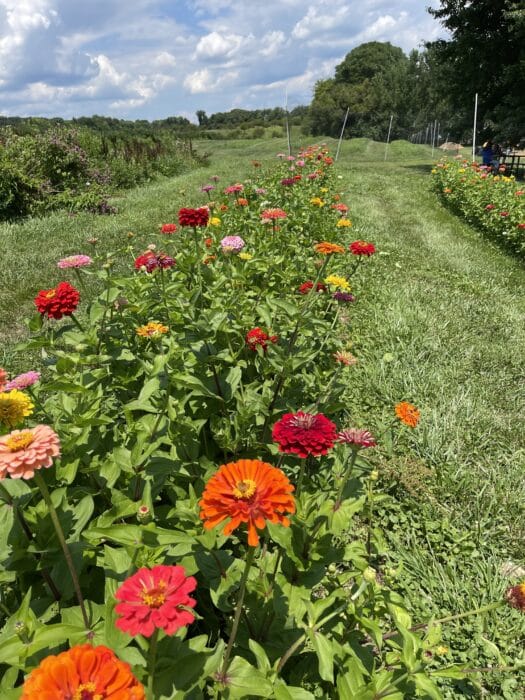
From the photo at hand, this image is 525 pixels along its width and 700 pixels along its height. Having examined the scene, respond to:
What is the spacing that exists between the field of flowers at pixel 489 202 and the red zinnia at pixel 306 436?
20.2 ft

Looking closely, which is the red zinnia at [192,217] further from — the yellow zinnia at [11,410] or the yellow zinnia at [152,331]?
the yellow zinnia at [11,410]

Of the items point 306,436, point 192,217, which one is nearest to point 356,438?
point 306,436

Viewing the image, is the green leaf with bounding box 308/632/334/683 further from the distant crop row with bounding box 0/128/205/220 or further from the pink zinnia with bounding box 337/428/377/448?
the distant crop row with bounding box 0/128/205/220

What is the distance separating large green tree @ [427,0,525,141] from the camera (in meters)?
13.9

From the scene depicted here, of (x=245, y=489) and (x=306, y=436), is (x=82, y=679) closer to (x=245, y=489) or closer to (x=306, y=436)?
(x=245, y=489)

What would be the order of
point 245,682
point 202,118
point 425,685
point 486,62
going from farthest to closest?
point 202,118 → point 486,62 → point 425,685 → point 245,682

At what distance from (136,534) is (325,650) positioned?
53cm

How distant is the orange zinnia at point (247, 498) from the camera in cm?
81

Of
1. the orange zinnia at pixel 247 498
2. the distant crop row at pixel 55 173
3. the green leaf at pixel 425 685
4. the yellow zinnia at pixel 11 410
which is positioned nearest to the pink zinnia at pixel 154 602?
the orange zinnia at pixel 247 498

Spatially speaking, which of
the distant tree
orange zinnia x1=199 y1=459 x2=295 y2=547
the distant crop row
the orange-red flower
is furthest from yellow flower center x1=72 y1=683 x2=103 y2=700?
the distant tree

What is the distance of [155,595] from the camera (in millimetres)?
705

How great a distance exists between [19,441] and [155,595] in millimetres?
400

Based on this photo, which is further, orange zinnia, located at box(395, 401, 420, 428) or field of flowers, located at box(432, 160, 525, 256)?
field of flowers, located at box(432, 160, 525, 256)

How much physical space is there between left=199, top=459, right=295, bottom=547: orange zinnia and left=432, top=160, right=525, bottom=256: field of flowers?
6.46m
